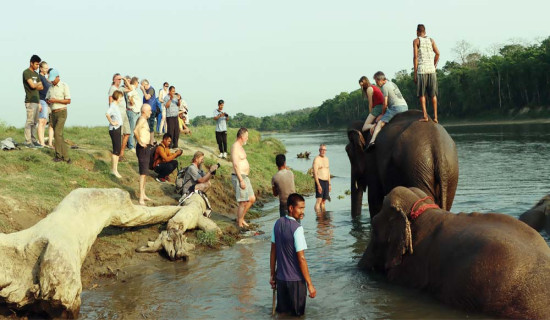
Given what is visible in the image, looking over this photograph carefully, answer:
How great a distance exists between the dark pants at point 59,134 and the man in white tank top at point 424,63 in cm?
778

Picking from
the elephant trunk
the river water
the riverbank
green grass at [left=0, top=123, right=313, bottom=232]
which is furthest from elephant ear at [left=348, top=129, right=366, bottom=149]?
green grass at [left=0, top=123, right=313, bottom=232]

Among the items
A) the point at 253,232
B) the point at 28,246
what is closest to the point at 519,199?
the point at 253,232

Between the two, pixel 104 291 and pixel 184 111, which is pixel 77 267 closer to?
pixel 104 291

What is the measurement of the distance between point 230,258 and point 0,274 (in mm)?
4173

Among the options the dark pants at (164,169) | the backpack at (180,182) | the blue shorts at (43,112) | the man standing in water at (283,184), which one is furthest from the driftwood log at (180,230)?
the blue shorts at (43,112)

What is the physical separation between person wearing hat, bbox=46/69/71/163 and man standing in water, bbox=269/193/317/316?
27.0 feet

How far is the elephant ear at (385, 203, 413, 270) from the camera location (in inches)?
307

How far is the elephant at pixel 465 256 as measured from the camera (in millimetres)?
6367

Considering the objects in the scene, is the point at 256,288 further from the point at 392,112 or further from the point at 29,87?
the point at 29,87

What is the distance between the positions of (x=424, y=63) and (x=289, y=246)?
5786 mm

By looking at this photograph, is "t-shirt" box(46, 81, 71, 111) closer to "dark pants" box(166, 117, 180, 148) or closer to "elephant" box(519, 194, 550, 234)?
"dark pants" box(166, 117, 180, 148)

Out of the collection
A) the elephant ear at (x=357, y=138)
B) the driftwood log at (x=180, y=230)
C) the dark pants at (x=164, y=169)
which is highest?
the elephant ear at (x=357, y=138)

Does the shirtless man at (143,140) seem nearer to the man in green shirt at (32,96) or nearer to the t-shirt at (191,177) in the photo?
the t-shirt at (191,177)

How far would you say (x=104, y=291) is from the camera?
28.0 ft
